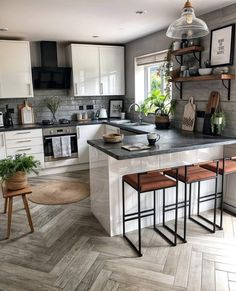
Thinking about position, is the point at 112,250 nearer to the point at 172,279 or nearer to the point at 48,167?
the point at 172,279

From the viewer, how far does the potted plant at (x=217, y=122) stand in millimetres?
3047

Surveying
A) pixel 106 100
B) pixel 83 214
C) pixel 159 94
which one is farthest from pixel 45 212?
pixel 106 100

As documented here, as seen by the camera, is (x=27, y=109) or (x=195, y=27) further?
(x=27, y=109)

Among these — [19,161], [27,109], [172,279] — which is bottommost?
[172,279]

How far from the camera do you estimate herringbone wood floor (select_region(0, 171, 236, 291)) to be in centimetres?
206

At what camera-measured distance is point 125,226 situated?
9.10ft

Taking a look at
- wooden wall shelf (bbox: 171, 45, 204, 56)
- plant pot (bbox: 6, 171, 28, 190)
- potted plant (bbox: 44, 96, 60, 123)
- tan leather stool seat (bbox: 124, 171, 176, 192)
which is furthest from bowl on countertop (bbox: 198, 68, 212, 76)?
potted plant (bbox: 44, 96, 60, 123)

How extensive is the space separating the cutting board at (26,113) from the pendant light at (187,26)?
3375 mm

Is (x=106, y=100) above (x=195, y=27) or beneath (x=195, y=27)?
beneath

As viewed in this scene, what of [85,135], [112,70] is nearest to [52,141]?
[85,135]

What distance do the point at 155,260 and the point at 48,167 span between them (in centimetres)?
294

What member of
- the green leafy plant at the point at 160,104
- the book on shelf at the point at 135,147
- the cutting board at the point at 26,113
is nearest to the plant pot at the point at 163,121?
the green leafy plant at the point at 160,104

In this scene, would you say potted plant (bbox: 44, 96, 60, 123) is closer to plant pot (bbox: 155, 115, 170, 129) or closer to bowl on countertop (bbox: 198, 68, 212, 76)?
plant pot (bbox: 155, 115, 170, 129)

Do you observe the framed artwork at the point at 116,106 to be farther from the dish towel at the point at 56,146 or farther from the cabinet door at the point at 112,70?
the dish towel at the point at 56,146
